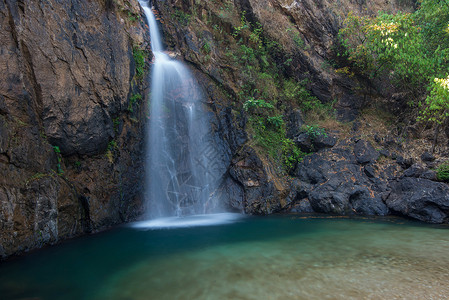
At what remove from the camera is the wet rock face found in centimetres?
528

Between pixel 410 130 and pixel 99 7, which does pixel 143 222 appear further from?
pixel 410 130

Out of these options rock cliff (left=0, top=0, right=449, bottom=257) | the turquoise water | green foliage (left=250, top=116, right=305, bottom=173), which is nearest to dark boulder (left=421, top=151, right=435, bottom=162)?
rock cliff (left=0, top=0, right=449, bottom=257)

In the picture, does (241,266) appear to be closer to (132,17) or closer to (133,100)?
(133,100)

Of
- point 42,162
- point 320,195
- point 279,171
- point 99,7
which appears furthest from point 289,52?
point 42,162

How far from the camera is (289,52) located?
1375cm

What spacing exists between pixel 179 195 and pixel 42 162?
4766mm

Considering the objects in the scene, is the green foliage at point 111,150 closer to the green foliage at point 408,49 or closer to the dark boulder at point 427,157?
the green foliage at point 408,49

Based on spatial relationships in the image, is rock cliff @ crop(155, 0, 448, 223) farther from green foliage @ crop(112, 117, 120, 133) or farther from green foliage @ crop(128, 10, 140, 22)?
green foliage @ crop(112, 117, 120, 133)

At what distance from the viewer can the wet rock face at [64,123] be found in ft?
17.3

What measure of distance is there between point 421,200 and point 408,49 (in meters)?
6.42

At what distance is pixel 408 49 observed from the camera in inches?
426

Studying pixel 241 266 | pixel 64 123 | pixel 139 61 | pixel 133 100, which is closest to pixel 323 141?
pixel 133 100

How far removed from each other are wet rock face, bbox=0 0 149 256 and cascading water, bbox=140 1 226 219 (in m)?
0.76

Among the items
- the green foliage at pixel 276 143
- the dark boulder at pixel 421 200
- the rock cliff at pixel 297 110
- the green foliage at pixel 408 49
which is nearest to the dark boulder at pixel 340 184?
the rock cliff at pixel 297 110
